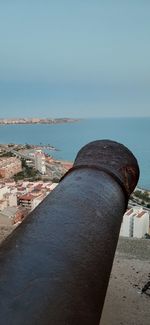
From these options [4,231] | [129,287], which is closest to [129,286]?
[129,287]

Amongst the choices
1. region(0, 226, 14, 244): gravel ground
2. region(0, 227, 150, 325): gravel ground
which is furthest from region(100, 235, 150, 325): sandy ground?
region(0, 226, 14, 244): gravel ground

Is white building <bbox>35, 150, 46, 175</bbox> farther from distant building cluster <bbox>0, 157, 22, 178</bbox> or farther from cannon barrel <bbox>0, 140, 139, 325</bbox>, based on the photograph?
cannon barrel <bbox>0, 140, 139, 325</bbox>

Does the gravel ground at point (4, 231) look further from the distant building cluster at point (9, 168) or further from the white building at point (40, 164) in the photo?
the white building at point (40, 164)

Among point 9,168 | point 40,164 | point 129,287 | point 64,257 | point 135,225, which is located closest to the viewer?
point 64,257

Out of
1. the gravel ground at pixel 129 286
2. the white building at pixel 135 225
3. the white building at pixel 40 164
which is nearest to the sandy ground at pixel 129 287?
the gravel ground at pixel 129 286

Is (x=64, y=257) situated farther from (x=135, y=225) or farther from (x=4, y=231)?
(x=135, y=225)
